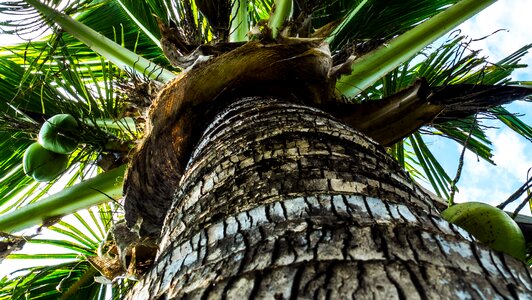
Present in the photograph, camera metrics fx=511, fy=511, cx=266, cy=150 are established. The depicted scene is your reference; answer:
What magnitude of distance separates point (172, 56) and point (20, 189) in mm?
2013

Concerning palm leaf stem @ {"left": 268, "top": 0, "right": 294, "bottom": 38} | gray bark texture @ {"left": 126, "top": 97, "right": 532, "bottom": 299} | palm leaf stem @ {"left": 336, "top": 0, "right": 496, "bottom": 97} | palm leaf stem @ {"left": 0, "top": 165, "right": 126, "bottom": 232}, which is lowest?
gray bark texture @ {"left": 126, "top": 97, "right": 532, "bottom": 299}

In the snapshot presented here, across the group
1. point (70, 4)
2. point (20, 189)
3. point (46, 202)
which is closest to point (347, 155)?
point (46, 202)

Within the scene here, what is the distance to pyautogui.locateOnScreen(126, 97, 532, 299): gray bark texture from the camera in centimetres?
50

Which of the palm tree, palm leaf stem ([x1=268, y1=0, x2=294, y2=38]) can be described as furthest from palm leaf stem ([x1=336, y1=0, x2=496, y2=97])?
palm leaf stem ([x1=268, y1=0, x2=294, y2=38])

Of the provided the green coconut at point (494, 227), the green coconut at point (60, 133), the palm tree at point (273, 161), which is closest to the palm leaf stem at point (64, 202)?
the palm tree at point (273, 161)

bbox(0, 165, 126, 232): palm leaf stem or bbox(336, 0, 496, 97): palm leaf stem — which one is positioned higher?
bbox(336, 0, 496, 97): palm leaf stem

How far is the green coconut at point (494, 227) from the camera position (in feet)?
3.51

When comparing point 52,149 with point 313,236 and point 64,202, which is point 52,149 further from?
point 313,236

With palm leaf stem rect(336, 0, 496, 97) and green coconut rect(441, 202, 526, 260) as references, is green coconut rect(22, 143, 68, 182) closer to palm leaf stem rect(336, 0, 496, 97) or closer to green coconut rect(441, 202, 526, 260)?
palm leaf stem rect(336, 0, 496, 97)

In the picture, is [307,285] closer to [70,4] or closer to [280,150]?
[280,150]

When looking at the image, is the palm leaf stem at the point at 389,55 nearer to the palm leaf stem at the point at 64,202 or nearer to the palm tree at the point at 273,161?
the palm tree at the point at 273,161

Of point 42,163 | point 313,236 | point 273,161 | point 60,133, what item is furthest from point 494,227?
point 42,163

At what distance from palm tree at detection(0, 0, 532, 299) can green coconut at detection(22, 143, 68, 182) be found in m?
0.13

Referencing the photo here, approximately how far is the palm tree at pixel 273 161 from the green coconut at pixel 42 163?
0.13 metres
